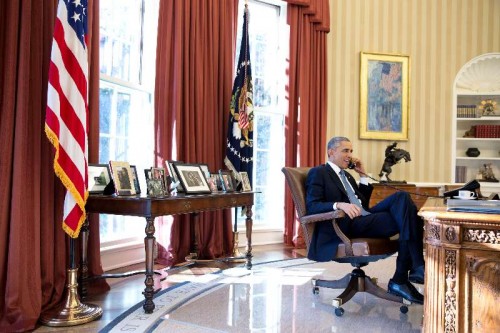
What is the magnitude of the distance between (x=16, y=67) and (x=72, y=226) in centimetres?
98

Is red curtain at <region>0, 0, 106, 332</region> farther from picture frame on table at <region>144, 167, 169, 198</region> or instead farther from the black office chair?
the black office chair

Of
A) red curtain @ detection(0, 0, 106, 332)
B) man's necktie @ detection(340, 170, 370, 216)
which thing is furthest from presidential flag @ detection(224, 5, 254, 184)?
red curtain @ detection(0, 0, 106, 332)

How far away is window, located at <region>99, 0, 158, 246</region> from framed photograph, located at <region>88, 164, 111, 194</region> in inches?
35.4

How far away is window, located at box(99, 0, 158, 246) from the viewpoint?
419 cm

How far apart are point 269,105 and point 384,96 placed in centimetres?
168

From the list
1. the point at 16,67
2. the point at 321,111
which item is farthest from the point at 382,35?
the point at 16,67

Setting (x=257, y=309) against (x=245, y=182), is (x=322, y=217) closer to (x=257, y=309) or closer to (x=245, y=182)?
(x=257, y=309)

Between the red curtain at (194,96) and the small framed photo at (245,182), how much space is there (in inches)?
18.4

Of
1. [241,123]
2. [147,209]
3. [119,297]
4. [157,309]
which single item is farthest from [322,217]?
[241,123]

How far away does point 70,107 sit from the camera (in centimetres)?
277

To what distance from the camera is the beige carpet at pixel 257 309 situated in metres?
2.71

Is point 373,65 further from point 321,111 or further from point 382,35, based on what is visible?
point 321,111

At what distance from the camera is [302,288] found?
143 inches

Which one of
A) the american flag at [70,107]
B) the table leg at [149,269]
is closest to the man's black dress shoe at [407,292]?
the table leg at [149,269]
